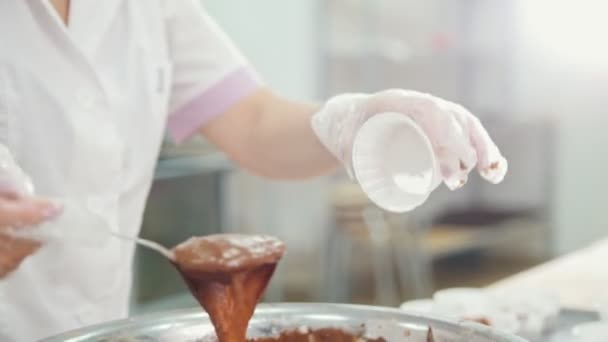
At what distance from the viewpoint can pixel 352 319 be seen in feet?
3.56

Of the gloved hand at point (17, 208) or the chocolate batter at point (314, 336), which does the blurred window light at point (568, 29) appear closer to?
the chocolate batter at point (314, 336)

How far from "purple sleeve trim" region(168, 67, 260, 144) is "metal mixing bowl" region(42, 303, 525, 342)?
0.42 meters

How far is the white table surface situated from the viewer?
1.57m

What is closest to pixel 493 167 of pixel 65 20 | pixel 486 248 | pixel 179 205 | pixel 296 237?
pixel 65 20

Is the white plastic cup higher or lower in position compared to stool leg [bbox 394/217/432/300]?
higher

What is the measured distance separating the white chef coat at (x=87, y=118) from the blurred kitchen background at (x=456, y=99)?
237cm

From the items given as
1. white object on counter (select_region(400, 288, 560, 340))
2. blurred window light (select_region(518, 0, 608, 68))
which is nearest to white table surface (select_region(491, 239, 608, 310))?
white object on counter (select_region(400, 288, 560, 340))

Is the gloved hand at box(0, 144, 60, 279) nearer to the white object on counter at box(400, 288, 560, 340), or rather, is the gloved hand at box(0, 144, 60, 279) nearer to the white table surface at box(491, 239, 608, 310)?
the white object on counter at box(400, 288, 560, 340)

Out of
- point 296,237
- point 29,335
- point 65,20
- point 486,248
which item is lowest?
point 486,248

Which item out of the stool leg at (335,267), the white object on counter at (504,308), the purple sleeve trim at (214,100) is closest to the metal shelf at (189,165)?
the stool leg at (335,267)

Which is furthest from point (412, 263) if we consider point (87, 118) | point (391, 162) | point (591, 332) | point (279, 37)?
point (391, 162)

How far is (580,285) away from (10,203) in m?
1.16

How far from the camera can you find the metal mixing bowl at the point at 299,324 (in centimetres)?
99

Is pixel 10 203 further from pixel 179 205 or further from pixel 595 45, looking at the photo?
pixel 595 45
